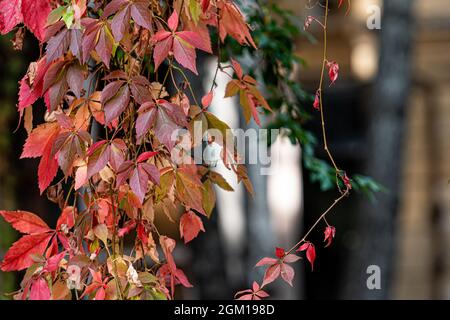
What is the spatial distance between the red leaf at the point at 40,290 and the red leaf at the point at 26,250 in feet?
0.23

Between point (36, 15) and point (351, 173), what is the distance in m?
6.65

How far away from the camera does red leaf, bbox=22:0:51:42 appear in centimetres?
166

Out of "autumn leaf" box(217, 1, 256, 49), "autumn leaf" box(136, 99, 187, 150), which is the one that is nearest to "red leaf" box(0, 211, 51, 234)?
"autumn leaf" box(136, 99, 187, 150)

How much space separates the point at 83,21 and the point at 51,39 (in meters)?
0.07

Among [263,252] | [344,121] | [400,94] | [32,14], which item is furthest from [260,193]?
[32,14]

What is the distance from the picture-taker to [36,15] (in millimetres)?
1674

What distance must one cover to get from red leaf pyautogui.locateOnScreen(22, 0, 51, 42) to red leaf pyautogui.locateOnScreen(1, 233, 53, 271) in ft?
1.40

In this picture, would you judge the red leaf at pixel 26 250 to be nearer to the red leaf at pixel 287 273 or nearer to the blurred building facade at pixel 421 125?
the red leaf at pixel 287 273

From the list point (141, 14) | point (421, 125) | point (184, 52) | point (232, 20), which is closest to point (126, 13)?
point (141, 14)

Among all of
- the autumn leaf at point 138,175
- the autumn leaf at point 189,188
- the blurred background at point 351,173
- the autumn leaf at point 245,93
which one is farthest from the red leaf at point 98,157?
the blurred background at point 351,173

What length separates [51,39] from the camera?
1.62m

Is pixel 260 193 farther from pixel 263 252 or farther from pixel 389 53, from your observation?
pixel 389 53

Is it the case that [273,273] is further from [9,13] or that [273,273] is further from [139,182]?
[9,13]

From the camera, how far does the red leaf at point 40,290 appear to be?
1740 millimetres
